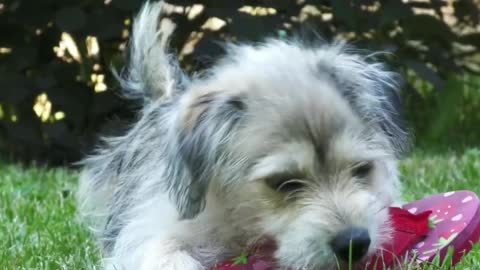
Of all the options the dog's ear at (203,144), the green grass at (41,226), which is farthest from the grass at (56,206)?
the dog's ear at (203,144)

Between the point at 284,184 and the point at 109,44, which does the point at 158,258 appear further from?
the point at 109,44

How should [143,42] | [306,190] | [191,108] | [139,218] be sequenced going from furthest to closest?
[143,42] → [139,218] → [191,108] → [306,190]

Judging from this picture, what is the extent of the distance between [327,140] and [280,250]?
375mm

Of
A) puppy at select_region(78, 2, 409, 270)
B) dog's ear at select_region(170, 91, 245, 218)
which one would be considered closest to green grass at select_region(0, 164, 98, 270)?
puppy at select_region(78, 2, 409, 270)

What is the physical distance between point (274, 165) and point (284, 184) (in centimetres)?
7

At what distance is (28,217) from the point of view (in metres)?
4.86

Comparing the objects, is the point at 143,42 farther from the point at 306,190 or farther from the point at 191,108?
the point at 306,190

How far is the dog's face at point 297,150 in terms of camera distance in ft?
9.98

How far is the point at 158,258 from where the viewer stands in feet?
11.0

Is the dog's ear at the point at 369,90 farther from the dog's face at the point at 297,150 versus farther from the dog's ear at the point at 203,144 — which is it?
the dog's ear at the point at 203,144

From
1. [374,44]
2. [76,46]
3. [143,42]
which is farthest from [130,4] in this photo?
[143,42]

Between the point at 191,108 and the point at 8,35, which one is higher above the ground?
the point at 191,108

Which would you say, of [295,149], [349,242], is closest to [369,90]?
[295,149]

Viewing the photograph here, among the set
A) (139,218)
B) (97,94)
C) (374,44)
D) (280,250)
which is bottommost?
(97,94)
